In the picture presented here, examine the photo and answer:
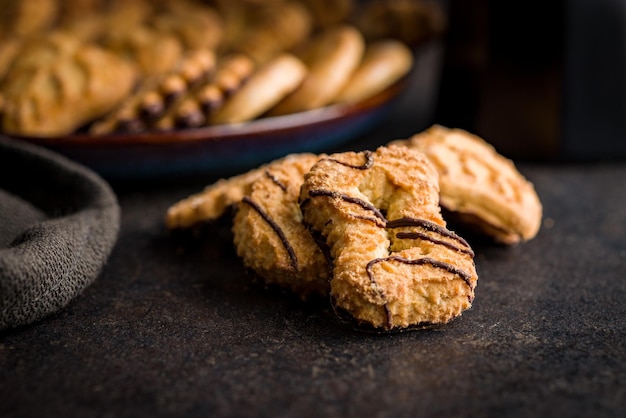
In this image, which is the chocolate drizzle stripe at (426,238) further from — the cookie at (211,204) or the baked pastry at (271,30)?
the baked pastry at (271,30)

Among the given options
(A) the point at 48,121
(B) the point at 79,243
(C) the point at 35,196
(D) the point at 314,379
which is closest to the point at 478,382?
(D) the point at 314,379

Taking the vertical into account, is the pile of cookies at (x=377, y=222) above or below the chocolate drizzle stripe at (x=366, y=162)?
below

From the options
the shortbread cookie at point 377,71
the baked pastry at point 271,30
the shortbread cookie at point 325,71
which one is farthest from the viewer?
the baked pastry at point 271,30

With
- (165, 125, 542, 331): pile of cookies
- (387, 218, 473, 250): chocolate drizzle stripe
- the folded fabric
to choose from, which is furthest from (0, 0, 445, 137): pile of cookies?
(387, 218, 473, 250): chocolate drizzle stripe

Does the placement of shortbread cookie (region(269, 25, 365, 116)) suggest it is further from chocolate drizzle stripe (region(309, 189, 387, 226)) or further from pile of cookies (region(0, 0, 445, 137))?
chocolate drizzle stripe (region(309, 189, 387, 226))

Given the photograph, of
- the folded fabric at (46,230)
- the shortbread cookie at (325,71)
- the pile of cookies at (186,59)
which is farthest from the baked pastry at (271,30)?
the folded fabric at (46,230)

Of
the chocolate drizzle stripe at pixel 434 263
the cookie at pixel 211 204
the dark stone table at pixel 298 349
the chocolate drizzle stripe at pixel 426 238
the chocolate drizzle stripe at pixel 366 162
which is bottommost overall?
the dark stone table at pixel 298 349
